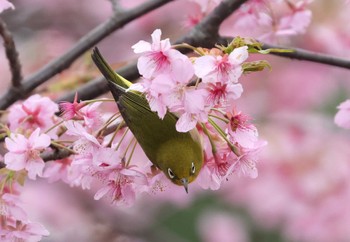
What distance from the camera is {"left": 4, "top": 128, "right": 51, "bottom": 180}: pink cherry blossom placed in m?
1.31

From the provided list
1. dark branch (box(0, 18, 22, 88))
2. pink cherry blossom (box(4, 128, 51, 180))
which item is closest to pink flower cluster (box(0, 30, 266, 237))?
pink cherry blossom (box(4, 128, 51, 180))

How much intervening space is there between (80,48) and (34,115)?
35cm

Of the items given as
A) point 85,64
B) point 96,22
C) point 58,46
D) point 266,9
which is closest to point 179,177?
point 266,9

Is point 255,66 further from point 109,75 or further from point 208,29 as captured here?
point 208,29

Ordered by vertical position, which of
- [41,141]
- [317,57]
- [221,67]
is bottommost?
[317,57]

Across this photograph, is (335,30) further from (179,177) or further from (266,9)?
(179,177)

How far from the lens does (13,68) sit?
169cm

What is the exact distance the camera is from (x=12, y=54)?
1.66 meters

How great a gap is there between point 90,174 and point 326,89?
10.4ft

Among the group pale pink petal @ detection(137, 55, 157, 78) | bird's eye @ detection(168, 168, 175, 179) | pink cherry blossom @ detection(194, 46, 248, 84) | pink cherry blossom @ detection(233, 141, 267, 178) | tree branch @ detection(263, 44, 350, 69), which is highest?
pale pink petal @ detection(137, 55, 157, 78)

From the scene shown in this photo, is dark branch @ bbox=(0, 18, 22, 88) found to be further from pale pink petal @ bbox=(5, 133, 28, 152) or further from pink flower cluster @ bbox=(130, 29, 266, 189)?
pink flower cluster @ bbox=(130, 29, 266, 189)

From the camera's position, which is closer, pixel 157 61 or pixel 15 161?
pixel 157 61

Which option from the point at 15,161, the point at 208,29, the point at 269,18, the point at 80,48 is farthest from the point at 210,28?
the point at 15,161

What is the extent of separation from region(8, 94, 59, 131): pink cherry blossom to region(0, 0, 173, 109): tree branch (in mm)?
233
